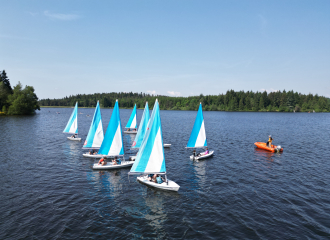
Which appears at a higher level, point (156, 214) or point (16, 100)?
point (16, 100)

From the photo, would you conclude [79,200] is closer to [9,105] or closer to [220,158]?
[220,158]

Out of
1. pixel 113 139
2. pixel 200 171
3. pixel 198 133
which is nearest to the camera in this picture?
pixel 200 171

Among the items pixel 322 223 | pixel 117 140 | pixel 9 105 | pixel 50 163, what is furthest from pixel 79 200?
pixel 9 105

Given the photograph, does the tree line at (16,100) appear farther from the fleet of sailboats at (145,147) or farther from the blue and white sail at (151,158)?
the blue and white sail at (151,158)

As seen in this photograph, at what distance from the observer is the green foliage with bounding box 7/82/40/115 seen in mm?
122750

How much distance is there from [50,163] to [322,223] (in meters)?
39.4

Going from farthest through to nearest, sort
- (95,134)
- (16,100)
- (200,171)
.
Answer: (16,100) < (95,134) < (200,171)

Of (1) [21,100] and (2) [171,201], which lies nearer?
(2) [171,201]

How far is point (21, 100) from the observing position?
125875mm

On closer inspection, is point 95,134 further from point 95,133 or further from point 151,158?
point 151,158

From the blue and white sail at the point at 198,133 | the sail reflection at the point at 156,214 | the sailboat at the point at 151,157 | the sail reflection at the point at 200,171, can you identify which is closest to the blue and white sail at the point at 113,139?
the sailboat at the point at 151,157

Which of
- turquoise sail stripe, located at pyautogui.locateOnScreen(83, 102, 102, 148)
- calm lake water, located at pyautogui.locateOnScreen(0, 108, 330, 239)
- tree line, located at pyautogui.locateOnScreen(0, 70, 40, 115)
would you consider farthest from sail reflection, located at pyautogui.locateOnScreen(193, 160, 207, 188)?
tree line, located at pyautogui.locateOnScreen(0, 70, 40, 115)

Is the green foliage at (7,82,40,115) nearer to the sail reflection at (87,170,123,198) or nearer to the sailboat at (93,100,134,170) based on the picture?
the sailboat at (93,100,134,170)

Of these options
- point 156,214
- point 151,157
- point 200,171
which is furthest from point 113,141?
point 156,214
